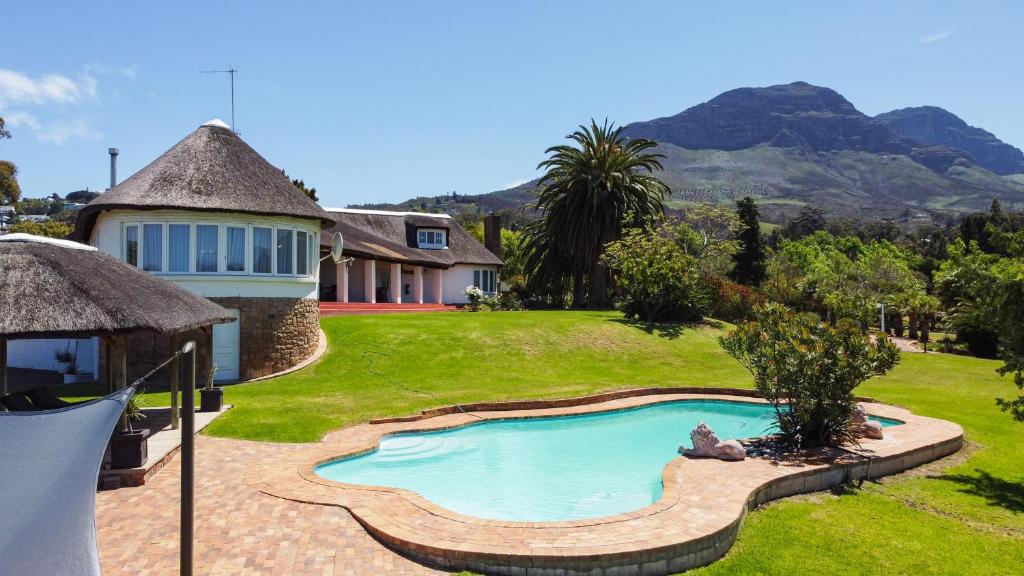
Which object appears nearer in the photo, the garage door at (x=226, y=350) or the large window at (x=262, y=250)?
the garage door at (x=226, y=350)

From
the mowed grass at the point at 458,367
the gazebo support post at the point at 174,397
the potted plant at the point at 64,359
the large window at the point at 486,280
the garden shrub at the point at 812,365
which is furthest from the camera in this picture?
the large window at the point at 486,280

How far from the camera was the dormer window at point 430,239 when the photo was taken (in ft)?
148

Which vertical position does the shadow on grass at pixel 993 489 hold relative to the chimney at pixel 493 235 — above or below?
below

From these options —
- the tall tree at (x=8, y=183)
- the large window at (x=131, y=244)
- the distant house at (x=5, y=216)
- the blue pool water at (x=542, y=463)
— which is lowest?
the blue pool water at (x=542, y=463)

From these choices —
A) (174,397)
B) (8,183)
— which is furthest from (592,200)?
(8,183)

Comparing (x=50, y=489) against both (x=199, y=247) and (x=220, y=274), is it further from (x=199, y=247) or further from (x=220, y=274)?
(x=199, y=247)

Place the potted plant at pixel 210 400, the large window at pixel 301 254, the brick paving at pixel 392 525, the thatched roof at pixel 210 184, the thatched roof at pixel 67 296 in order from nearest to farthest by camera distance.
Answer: the brick paving at pixel 392 525, the thatched roof at pixel 67 296, the potted plant at pixel 210 400, the thatched roof at pixel 210 184, the large window at pixel 301 254

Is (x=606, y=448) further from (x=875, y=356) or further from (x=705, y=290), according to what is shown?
(x=705, y=290)

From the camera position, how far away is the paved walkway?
706 centimetres

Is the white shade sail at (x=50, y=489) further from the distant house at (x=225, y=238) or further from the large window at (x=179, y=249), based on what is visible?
the large window at (x=179, y=249)

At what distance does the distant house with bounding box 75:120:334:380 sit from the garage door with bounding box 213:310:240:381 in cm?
3

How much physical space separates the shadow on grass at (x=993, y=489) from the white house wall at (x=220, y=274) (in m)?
18.2

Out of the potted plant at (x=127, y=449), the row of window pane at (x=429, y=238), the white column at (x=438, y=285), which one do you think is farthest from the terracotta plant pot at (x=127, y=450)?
the row of window pane at (x=429, y=238)

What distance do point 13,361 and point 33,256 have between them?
781 inches
